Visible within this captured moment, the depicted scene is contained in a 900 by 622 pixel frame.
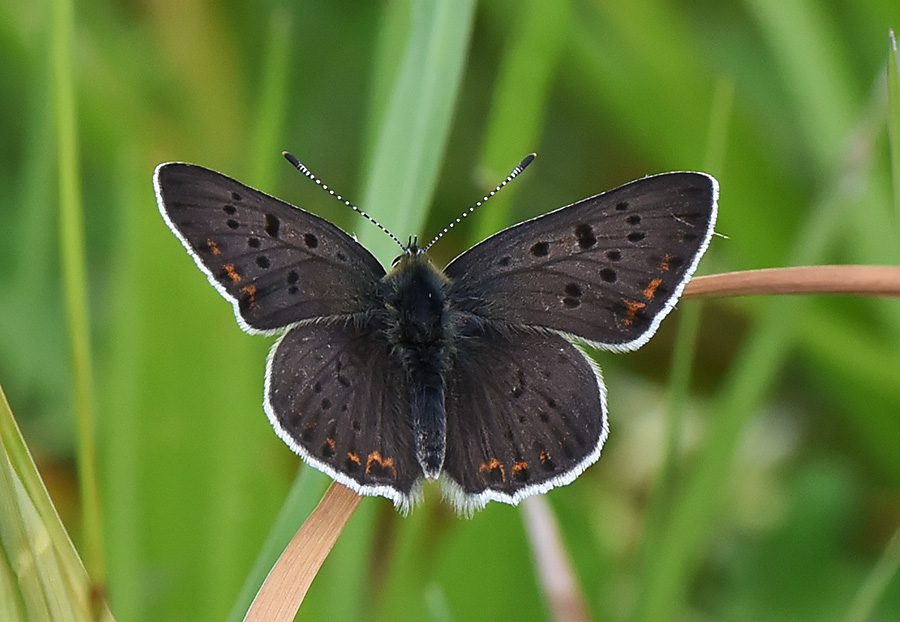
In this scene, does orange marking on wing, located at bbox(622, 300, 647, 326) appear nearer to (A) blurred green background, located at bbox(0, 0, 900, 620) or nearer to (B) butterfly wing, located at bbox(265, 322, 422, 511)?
(A) blurred green background, located at bbox(0, 0, 900, 620)

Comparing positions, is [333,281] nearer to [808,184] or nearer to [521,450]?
[521,450]

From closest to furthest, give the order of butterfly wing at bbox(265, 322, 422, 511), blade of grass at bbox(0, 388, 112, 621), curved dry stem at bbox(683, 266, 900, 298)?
blade of grass at bbox(0, 388, 112, 621) < curved dry stem at bbox(683, 266, 900, 298) < butterfly wing at bbox(265, 322, 422, 511)

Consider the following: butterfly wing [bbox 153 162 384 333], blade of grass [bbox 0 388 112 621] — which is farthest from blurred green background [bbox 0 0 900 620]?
blade of grass [bbox 0 388 112 621]

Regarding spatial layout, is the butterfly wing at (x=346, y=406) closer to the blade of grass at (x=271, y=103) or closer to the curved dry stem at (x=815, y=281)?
the blade of grass at (x=271, y=103)

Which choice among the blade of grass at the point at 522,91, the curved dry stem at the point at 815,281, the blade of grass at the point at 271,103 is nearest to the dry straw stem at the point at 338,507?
the curved dry stem at the point at 815,281

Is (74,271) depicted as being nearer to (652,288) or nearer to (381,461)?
(381,461)

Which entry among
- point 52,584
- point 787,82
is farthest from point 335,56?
point 52,584
